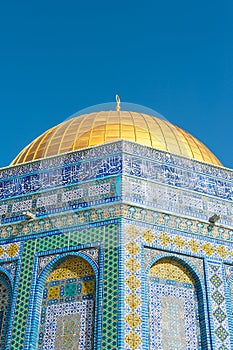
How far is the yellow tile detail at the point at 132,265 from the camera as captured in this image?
862 cm

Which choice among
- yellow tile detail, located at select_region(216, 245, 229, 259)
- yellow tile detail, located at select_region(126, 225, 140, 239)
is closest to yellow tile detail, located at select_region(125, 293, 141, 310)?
yellow tile detail, located at select_region(126, 225, 140, 239)

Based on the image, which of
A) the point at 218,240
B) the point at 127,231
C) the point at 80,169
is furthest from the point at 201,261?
the point at 80,169

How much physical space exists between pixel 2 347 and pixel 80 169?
3.41m

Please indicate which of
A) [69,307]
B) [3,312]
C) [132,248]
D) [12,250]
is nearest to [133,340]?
[69,307]

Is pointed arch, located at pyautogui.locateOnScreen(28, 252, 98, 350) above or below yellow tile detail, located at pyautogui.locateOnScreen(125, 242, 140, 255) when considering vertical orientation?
below

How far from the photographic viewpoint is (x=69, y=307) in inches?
346

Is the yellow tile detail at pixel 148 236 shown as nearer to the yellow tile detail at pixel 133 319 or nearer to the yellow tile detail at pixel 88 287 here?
the yellow tile detail at pixel 88 287

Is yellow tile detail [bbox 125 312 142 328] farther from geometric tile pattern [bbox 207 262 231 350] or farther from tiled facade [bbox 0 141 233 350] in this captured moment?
geometric tile pattern [bbox 207 262 231 350]

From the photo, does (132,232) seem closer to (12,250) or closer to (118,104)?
(12,250)

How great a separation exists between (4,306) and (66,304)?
1221 mm

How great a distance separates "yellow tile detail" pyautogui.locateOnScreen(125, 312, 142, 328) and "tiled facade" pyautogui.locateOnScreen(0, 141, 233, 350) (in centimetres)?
2

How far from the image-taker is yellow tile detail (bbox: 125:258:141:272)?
340 inches

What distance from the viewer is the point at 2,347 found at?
29.2ft

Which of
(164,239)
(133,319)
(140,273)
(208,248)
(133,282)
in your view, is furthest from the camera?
(208,248)
